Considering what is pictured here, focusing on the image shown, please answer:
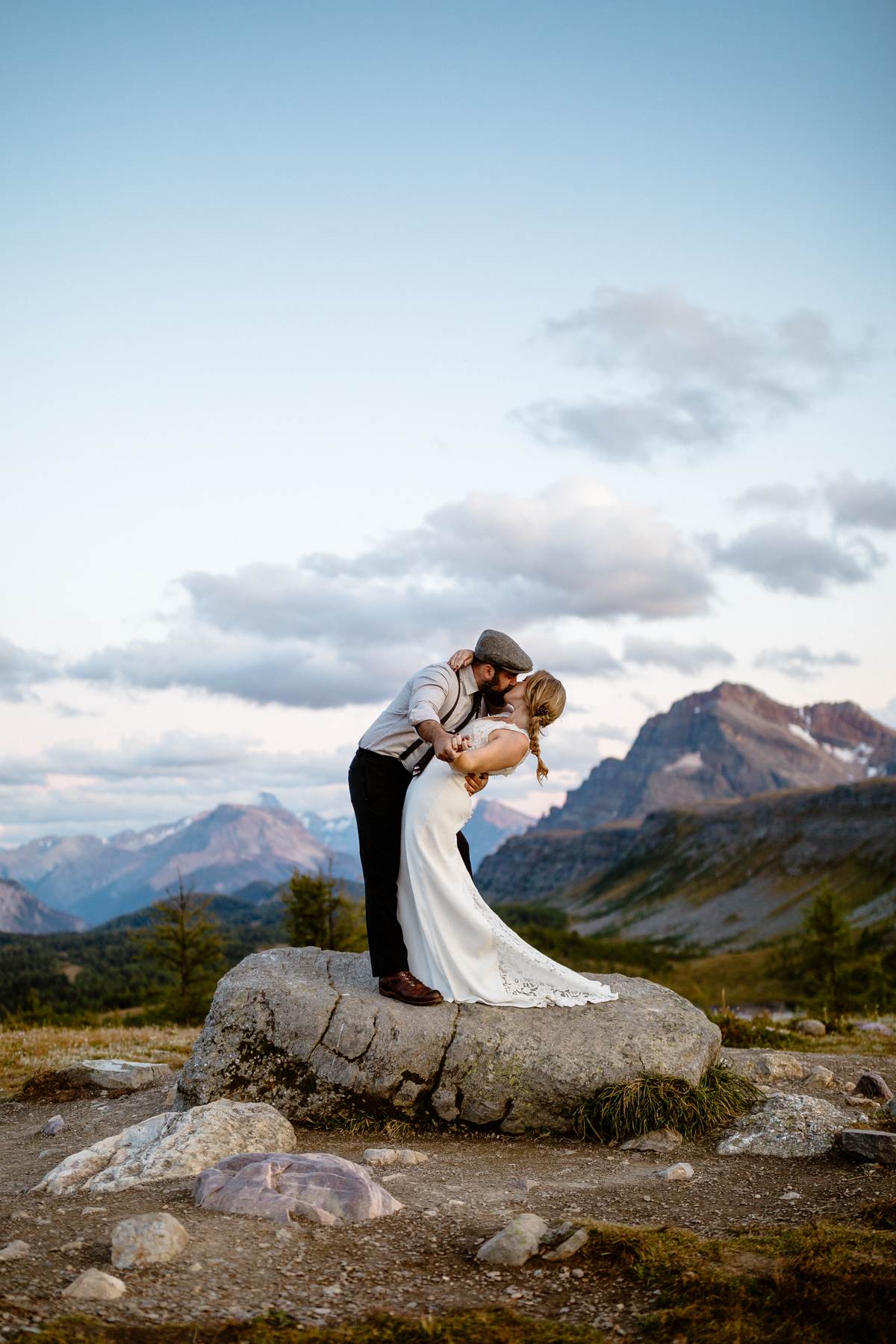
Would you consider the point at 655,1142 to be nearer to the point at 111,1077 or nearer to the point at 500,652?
the point at 500,652

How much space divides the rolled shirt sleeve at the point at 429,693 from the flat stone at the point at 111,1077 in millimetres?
7051

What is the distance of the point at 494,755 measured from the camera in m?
11.2

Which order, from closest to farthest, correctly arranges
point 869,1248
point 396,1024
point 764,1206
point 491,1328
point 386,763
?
point 491,1328 → point 869,1248 → point 764,1206 → point 396,1024 → point 386,763

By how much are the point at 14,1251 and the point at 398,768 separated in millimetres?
6867

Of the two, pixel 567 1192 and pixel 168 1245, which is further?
pixel 567 1192

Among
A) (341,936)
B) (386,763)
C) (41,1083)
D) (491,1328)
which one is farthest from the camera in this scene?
(341,936)

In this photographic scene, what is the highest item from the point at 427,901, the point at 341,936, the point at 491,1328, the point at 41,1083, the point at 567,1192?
the point at 427,901

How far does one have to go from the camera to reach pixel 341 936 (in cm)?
5122

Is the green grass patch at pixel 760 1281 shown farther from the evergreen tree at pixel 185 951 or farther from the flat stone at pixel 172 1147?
the evergreen tree at pixel 185 951

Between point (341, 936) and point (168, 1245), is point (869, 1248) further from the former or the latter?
point (341, 936)

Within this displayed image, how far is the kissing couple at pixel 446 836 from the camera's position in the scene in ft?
38.3

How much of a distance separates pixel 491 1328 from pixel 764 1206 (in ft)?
11.8

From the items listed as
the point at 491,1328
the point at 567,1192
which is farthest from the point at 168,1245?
the point at 567,1192

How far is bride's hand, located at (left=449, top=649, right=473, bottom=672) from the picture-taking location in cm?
1183
